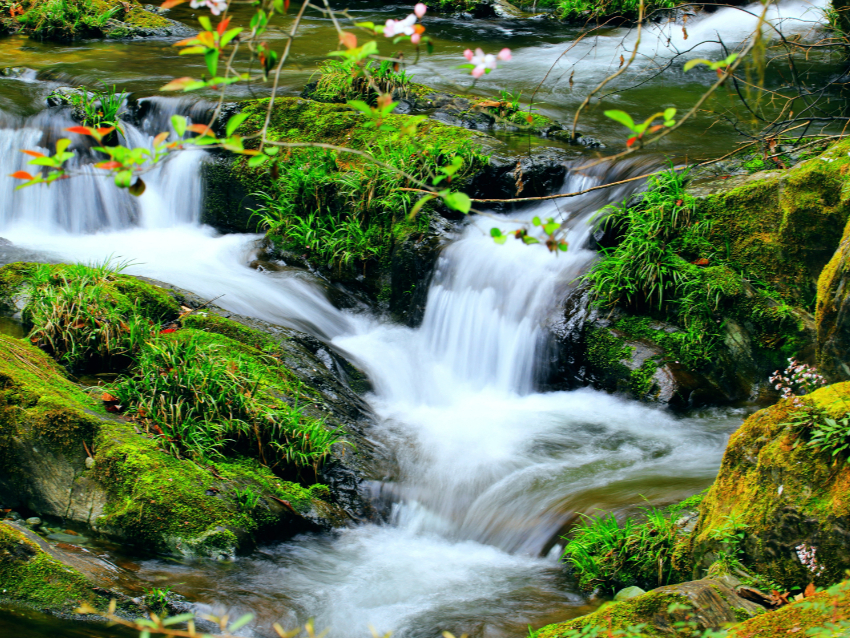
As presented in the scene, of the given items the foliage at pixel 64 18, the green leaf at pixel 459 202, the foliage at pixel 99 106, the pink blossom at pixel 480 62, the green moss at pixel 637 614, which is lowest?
the green moss at pixel 637 614

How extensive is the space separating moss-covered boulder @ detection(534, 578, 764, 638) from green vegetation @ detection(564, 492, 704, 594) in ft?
3.06

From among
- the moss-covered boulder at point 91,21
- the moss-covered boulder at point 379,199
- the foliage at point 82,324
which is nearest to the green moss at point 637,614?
the foliage at point 82,324

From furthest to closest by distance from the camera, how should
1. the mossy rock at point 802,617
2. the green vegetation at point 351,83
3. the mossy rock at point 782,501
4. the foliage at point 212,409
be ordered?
the green vegetation at point 351,83 < the foliage at point 212,409 < the mossy rock at point 782,501 < the mossy rock at point 802,617

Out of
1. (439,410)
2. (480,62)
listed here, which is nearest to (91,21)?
(439,410)

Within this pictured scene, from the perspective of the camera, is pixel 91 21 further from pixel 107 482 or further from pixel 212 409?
pixel 107 482

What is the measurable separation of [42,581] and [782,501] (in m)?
3.21

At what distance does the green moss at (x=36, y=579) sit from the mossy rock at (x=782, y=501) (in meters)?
2.87

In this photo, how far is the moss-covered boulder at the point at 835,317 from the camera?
3.96 metres

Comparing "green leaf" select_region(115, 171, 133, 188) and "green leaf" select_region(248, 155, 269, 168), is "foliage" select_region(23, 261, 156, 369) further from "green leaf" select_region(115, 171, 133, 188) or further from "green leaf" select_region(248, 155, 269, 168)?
"green leaf" select_region(115, 171, 133, 188)

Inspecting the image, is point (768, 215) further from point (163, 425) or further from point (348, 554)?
point (163, 425)

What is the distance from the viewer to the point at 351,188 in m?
7.62

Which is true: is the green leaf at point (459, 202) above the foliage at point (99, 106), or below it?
below

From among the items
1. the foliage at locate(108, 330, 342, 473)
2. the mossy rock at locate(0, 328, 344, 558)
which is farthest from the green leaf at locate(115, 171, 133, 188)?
the foliage at locate(108, 330, 342, 473)

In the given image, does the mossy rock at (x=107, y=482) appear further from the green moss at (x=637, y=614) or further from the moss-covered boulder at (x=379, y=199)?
A: the moss-covered boulder at (x=379, y=199)
